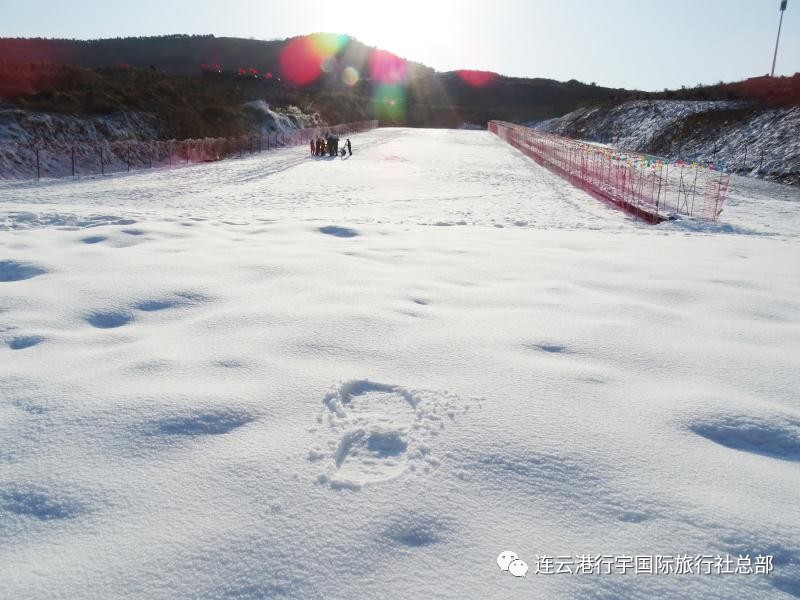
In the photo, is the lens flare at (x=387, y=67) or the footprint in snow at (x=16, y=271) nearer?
the footprint in snow at (x=16, y=271)

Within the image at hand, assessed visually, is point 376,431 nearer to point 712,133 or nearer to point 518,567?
point 518,567

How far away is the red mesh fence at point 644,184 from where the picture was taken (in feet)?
48.3

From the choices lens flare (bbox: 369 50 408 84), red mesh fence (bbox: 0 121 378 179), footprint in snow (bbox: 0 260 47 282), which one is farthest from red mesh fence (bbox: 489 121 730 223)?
lens flare (bbox: 369 50 408 84)

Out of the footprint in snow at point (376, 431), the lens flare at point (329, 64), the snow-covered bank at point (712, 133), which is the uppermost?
the lens flare at point (329, 64)

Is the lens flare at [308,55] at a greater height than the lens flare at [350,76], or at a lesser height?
greater

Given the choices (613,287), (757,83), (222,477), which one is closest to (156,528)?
(222,477)

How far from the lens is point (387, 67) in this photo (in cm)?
12675

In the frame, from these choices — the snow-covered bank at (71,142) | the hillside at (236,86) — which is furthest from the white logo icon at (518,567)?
the hillside at (236,86)

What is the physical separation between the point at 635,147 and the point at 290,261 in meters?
38.4

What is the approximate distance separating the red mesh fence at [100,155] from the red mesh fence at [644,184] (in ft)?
51.7

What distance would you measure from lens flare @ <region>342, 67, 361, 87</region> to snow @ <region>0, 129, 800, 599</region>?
342 feet

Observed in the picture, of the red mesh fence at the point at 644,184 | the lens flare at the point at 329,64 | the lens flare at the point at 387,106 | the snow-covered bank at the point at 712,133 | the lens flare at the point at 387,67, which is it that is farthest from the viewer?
the lens flare at the point at 387,67

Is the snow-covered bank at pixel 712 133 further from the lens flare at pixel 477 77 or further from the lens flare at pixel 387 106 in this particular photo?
the lens flare at pixel 477 77

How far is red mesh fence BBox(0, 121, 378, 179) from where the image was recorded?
19255 mm
